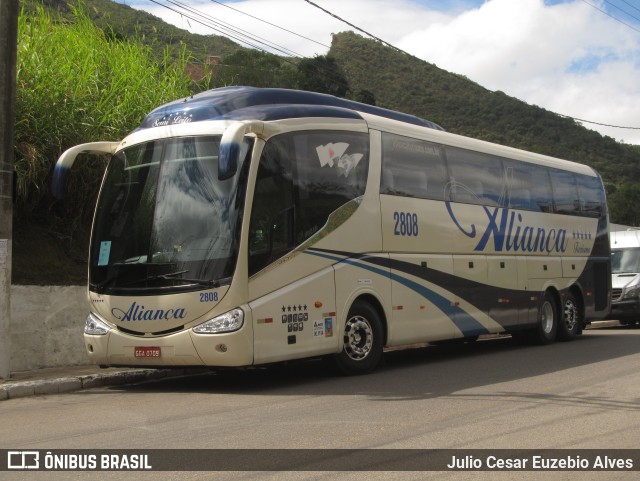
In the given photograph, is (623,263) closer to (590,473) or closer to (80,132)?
(80,132)

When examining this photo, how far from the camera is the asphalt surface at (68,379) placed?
1030cm

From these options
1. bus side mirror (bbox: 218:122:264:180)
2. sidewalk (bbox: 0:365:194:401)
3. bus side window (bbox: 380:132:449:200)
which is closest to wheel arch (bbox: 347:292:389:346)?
bus side window (bbox: 380:132:449:200)

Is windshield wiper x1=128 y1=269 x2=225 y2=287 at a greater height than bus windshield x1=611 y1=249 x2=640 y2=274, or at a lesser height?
lesser

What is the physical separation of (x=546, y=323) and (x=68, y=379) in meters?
9.97

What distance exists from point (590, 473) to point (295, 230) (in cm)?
541

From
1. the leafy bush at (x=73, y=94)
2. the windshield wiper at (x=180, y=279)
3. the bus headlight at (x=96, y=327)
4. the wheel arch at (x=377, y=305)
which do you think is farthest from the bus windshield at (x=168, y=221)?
the leafy bush at (x=73, y=94)

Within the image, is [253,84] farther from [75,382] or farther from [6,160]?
[75,382]

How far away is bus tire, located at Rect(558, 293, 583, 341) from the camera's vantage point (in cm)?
1758

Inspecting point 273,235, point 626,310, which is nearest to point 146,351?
point 273,235

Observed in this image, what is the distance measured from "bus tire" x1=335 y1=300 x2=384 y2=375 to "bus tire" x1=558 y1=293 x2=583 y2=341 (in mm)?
6819

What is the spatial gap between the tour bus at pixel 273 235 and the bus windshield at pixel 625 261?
11.3 m

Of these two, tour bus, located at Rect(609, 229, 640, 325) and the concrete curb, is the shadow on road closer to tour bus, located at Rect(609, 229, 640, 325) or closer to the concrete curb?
the concrete curb

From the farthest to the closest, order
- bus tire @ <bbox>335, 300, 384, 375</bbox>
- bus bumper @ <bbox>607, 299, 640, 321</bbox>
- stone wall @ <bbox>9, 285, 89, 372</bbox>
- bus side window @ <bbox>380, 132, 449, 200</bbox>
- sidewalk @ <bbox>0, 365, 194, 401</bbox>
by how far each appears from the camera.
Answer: bus bumper @ <bbox>607, 299, 640, 321</bbox>
bus side window @ <bbox>380, 132, 449, 200</bbox>
stone wall @ <bbox>9, 285, 89, 372</bbox>
bus tire @ <bbox>335, 300, 384, 375</bbox>
sidewalk @ <bbox>0, 365, 194, 401</bbox>

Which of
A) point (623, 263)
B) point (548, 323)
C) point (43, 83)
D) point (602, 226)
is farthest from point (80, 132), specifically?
point (623, 263)
